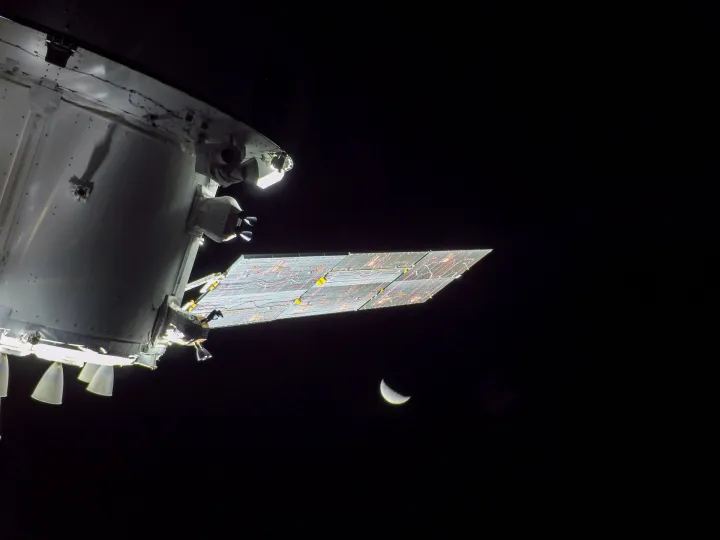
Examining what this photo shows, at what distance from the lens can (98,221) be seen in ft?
11.5

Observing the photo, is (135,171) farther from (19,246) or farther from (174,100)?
(19,246)

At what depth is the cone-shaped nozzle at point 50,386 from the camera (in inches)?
158

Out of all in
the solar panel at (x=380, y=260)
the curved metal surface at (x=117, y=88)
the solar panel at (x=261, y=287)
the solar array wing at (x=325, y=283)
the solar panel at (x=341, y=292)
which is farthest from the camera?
the solar panel at (x=341, y=292)

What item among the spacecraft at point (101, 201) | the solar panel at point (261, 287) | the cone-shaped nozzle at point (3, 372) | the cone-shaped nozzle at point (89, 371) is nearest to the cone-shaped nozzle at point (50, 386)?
the spacecraft at point (101, 201)

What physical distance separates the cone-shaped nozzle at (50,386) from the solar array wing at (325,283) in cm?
143

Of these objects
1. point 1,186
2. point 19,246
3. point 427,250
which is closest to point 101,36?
point 1,186

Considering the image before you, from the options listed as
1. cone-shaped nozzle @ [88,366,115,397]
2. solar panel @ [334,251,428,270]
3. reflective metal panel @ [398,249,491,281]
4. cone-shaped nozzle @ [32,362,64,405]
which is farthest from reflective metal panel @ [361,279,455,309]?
cone-shaped nozzle @ [32,362,64,405]

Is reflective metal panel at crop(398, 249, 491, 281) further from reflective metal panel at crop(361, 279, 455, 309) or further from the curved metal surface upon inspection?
the curved metal surface

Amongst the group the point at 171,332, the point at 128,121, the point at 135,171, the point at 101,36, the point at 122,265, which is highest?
the point at 101,36

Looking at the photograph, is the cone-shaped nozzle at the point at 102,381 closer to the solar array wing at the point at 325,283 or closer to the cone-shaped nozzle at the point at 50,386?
the cone-shaped nozzle at the point at 50,386

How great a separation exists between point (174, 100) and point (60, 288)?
1.47 metres

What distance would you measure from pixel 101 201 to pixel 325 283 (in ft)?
13.3

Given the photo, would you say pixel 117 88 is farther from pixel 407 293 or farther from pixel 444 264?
pixel 407 293

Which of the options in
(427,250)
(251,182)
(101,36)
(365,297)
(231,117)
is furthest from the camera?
(365,297)
